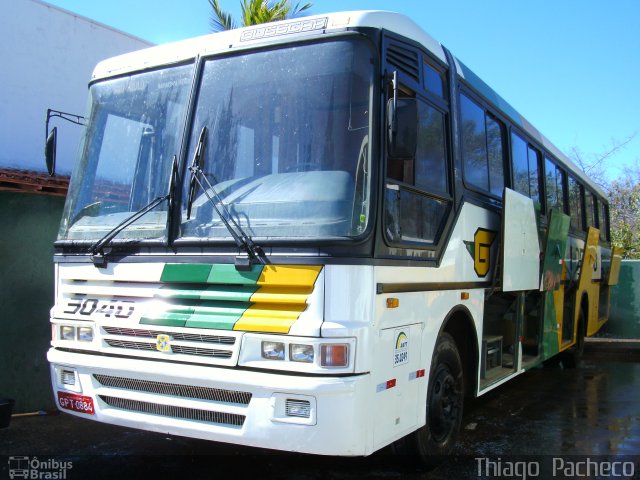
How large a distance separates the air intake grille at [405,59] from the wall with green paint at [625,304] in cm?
1007

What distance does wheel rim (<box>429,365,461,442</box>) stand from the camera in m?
4.61

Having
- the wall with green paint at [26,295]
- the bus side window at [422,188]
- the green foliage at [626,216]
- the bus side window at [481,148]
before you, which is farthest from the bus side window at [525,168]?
the green foliage at [626,216]

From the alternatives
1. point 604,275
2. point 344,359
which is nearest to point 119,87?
point 344,359

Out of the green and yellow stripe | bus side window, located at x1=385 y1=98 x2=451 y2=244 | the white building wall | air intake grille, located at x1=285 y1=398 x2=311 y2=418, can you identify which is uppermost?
the white building wall

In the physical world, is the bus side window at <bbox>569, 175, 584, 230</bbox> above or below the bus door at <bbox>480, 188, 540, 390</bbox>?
above

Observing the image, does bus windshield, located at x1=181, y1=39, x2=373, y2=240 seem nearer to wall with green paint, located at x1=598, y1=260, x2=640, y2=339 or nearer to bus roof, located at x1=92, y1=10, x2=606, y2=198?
bus roof, located at x1=92, y1=10, x2=606, y2=198

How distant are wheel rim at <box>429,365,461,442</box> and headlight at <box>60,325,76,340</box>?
2.67m

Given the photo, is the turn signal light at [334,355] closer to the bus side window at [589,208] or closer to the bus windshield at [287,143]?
the bus windshield at [287,143]

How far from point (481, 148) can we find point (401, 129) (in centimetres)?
210

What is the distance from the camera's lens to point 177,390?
12.6 feet

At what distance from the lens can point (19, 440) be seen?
5.47 metres

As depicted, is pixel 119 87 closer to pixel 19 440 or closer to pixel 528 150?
pixel 19 440

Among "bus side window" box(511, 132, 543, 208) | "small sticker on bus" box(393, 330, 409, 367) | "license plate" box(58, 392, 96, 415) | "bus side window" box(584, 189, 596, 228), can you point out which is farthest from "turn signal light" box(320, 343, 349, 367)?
"bus side window" box(584, 189, 596, 228)

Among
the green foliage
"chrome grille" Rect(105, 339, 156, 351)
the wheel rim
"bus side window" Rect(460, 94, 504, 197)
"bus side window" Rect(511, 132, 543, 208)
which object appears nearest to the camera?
"chrome grille" Rect(105, 339, 156, 351)
